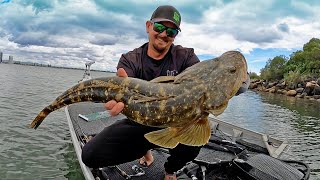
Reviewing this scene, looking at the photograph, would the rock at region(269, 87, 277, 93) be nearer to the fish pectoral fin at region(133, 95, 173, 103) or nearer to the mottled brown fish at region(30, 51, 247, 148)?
the mottled brown fish at region(30, 51, 247, 148)

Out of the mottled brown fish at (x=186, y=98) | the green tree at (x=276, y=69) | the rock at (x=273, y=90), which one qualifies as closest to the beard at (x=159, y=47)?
the mottled brown fish at (x=186, y=98)

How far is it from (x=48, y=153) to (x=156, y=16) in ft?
23.0

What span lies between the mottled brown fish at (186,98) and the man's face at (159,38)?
103 cm

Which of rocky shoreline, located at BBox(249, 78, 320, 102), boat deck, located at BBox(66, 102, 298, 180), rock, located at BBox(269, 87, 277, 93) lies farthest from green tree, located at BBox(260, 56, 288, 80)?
boat deck, located at BBox(66, 102, 298, 180)

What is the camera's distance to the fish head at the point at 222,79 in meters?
3.30

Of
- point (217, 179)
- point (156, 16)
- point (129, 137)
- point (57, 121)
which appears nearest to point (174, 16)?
point (156, 16)

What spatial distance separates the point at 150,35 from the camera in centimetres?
454

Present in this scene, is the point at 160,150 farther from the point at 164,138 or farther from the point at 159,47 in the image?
the point at 164,138

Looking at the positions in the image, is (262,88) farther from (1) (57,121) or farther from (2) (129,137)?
(2) (129,137)

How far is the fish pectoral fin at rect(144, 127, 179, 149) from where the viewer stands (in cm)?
336

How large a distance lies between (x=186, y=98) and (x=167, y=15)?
143 cm

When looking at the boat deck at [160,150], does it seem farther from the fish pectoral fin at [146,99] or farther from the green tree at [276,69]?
the green tree at [276,69]

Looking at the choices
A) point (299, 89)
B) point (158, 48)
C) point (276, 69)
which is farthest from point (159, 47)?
point (276, 69)

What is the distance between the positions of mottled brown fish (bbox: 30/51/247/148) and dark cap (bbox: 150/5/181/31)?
39.7 inches
